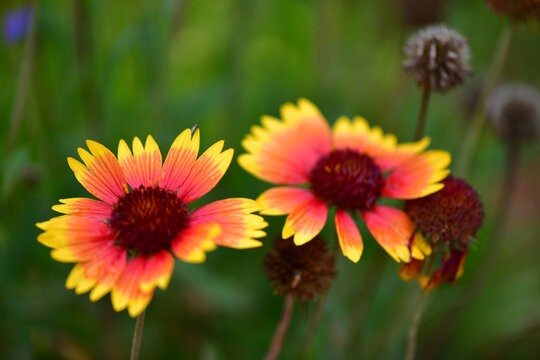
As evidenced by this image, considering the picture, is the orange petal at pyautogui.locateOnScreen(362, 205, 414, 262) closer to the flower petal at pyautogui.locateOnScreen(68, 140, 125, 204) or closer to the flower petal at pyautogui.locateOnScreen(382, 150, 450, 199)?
the flower petal at pyautogui.locateOnScreen(382, 150, 450, 199)

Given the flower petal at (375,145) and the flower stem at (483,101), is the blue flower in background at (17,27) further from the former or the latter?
the flower stem at (483,101)

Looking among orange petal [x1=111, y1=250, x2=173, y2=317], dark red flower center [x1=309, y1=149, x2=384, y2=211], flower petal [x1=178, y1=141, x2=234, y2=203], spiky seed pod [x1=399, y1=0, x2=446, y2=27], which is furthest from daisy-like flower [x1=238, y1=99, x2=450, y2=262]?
spiky seed pod [x1=399, y1=0, x2=446, y2=27]

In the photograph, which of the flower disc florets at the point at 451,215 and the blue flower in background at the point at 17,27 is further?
the blue flower in background at the point at 17,27

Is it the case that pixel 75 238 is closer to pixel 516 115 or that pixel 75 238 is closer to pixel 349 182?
pixel 349 182

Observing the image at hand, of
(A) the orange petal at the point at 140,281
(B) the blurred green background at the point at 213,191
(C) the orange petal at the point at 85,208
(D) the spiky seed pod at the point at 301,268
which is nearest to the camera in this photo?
(A) the orange petal at the point at 140,281

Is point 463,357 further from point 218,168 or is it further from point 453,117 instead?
point 218,168

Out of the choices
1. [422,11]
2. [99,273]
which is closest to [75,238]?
[99,273]

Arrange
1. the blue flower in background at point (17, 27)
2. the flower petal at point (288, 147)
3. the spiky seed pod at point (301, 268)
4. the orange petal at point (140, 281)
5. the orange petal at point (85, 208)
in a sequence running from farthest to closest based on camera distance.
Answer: the blue flower in background at point (17, 27) < the flower petal at point (288, 147) < the spiky seed pod at point (301, 268) < the orange petal at point (85, 208) < the orange petal at point (140, 281)

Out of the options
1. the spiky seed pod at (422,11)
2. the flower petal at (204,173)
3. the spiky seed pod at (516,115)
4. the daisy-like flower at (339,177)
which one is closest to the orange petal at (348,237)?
the daisy-like flower at (339,177)
